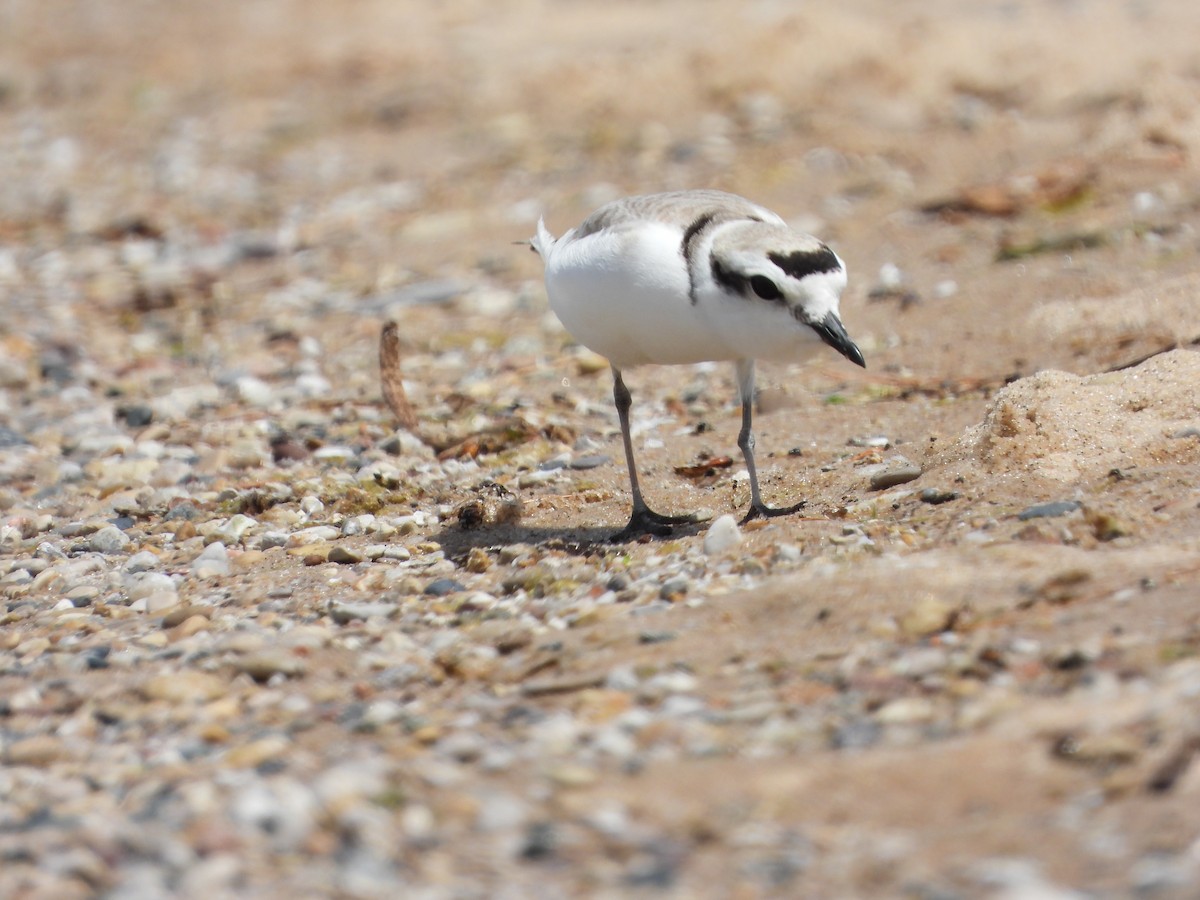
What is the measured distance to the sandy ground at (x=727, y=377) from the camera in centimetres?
305

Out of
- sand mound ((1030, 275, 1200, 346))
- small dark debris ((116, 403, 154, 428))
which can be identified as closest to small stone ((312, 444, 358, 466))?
small dark debris ((116, 403, 154, 428))

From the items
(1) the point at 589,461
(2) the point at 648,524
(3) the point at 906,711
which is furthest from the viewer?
(1) the point at 589,461

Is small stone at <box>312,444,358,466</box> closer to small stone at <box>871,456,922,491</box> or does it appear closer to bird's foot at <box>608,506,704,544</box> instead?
bird's foot at <box>608,506,704,544</box>

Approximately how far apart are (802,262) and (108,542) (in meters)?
2.78

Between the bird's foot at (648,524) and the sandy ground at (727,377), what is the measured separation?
0.09 meters

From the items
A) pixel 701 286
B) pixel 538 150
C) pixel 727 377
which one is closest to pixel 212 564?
pixel 701 286

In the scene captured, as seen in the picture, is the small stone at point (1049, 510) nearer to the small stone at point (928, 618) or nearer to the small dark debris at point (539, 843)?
the small stone at point (928, 618)

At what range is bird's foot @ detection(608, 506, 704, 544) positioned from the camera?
5137 millimetres

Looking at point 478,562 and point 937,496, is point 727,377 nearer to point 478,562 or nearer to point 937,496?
point 937,496

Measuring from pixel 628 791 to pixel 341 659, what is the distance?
126 centimetres

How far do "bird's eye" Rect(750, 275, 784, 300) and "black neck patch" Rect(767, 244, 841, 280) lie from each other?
0.06 m

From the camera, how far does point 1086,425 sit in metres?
5.11

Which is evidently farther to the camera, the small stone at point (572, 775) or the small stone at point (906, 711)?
the small stone at point (906, 711)

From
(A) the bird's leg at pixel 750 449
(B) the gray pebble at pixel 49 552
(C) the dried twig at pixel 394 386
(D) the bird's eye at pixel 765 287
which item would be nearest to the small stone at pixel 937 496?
(A) the bird's leg at pixel 750 449
